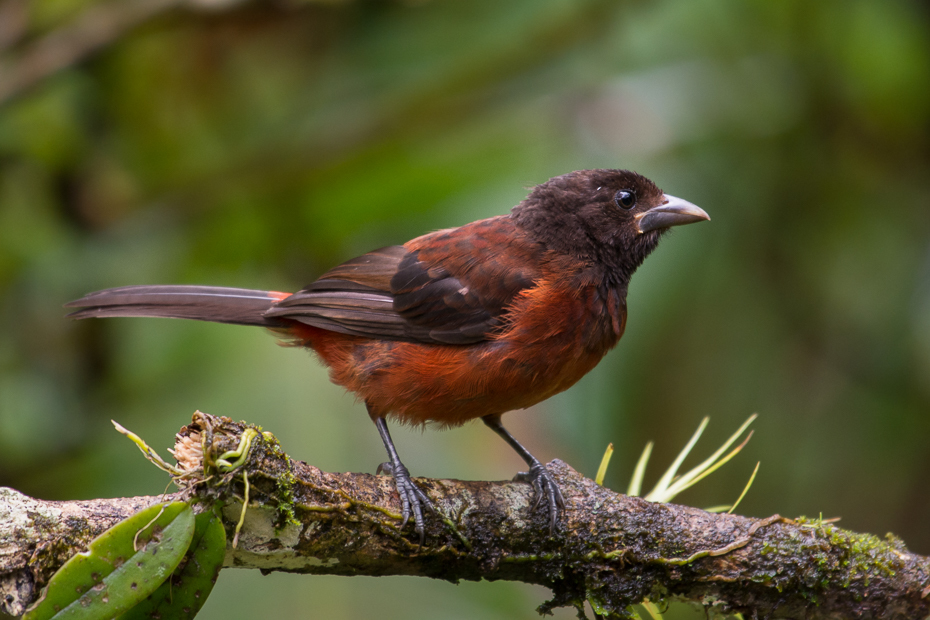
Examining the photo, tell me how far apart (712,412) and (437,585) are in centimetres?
208

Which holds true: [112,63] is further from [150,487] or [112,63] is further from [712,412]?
[712,412]

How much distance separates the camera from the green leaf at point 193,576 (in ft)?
6.37

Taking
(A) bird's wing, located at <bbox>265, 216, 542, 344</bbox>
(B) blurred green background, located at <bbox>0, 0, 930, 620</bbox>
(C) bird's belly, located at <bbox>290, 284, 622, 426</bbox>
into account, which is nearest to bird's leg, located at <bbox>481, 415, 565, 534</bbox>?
(C) bird's belly, located at <bbox>290, 284, 622, 426</bbox>

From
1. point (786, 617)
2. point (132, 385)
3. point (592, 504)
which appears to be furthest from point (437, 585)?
point (132, 385)

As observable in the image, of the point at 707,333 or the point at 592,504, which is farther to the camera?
the point at 707,333

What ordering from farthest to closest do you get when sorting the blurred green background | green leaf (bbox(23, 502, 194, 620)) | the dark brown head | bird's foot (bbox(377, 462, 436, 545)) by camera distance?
the blurred green background
the dark brown head
bird's foot (bbox(377, 462, 436, 545))
green leaf (bbox(23, 502, 194, 620))

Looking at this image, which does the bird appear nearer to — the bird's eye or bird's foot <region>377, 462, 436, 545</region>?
the bird's eye

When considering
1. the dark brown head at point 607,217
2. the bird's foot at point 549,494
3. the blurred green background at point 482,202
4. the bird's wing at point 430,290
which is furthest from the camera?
the blurred green background at point 482,202

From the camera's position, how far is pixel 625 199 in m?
3.52

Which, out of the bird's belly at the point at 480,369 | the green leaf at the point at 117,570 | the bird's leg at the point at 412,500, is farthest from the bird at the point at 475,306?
the green leaf at the point at 117,570

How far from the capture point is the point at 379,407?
320 cm

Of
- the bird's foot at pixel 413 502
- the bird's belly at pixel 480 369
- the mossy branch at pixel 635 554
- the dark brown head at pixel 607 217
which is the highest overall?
→ the dark brown head at pixel 607 217

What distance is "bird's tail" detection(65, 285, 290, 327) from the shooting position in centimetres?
324

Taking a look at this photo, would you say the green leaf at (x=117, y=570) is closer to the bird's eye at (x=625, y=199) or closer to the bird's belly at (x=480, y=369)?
the bird's belly at (x=480, y=369)
